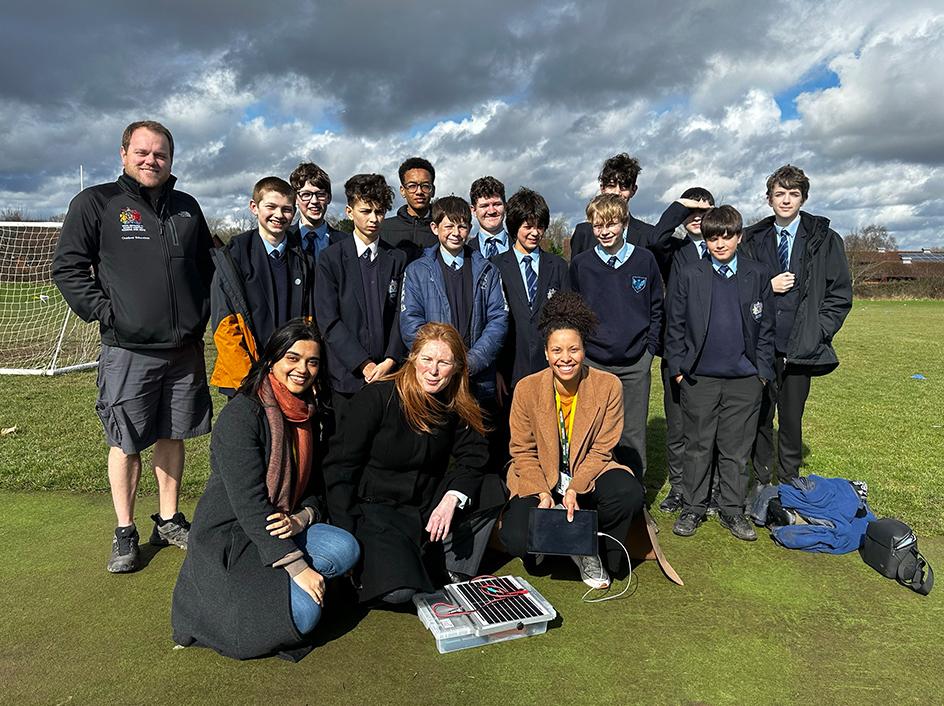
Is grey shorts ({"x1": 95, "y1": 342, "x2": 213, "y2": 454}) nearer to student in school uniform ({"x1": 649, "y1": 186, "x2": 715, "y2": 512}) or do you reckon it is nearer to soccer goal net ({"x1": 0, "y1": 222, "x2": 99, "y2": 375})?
student in school uniform ({"x1": 649, "y1": 186, "x2": 715, "y2": 512})

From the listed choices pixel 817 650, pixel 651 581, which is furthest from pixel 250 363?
pixel 817 650

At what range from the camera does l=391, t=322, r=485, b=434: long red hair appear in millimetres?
3559

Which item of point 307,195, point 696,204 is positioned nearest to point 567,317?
point 696,204

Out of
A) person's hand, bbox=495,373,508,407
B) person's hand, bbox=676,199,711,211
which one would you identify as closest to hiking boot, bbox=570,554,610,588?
person's hand, bbox=495,373,508,407

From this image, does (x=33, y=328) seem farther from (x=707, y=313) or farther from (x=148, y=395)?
(x=707, y=313)

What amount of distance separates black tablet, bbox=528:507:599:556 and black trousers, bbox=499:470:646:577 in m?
0.13

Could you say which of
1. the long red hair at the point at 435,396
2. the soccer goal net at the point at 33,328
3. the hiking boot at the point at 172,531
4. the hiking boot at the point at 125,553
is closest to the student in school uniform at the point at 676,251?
the long red hair at the point at 435,396

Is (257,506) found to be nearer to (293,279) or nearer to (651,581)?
(293,279)

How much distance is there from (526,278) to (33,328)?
43.1ft

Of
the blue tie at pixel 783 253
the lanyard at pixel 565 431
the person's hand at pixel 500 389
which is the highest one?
the blue tie at pixel 783 253

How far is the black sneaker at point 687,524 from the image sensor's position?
175 inches

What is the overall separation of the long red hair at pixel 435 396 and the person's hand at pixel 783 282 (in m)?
2.34

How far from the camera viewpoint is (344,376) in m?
4.11

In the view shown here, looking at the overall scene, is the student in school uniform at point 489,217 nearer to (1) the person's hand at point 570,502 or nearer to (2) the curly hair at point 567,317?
(2) the curly hair at point 567,317
